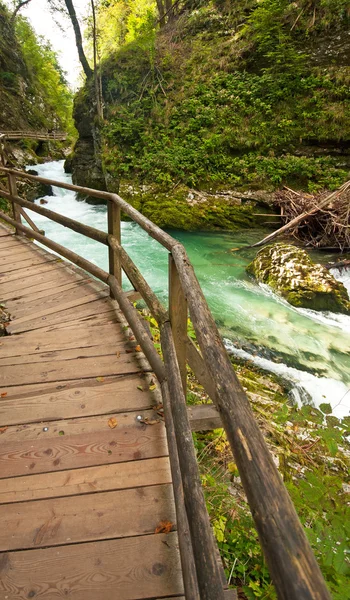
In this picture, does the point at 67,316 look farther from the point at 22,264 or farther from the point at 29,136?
the point at 29,136

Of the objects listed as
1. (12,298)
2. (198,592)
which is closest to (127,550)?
(198,592)

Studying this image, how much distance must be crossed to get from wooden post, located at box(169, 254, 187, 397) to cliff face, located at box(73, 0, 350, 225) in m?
9.23

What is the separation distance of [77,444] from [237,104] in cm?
1284

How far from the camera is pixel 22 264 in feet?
16.0

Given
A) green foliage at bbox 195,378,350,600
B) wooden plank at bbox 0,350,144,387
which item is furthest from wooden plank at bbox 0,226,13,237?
green foliage at bbox 195,378,350,600

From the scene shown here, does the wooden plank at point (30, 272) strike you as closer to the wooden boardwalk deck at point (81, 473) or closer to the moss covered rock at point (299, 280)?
the wooden boardwalk deck at point (81, 473)

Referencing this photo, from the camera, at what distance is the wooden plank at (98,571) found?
1.26 m

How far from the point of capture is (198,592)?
1083 mm

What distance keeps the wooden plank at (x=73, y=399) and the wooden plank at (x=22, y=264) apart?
A: 2.72m

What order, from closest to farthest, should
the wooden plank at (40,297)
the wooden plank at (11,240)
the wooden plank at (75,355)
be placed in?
1. the wooden plank at (75,355)
2. the wooden plank at (40,297)
3. the wooden plank at (11,240)

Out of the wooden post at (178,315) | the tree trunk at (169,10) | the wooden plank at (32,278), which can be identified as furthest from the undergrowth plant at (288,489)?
the tree trunk at (169,10)

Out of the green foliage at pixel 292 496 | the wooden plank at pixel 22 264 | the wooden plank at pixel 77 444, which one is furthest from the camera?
the wooden plank at pixel 22 264

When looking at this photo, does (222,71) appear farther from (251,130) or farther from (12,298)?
(12,298)

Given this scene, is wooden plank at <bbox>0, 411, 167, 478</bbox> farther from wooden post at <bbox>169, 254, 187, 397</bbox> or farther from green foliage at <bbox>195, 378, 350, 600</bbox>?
green foliage at <bbox>195, 378, 350, 600</bbox>
